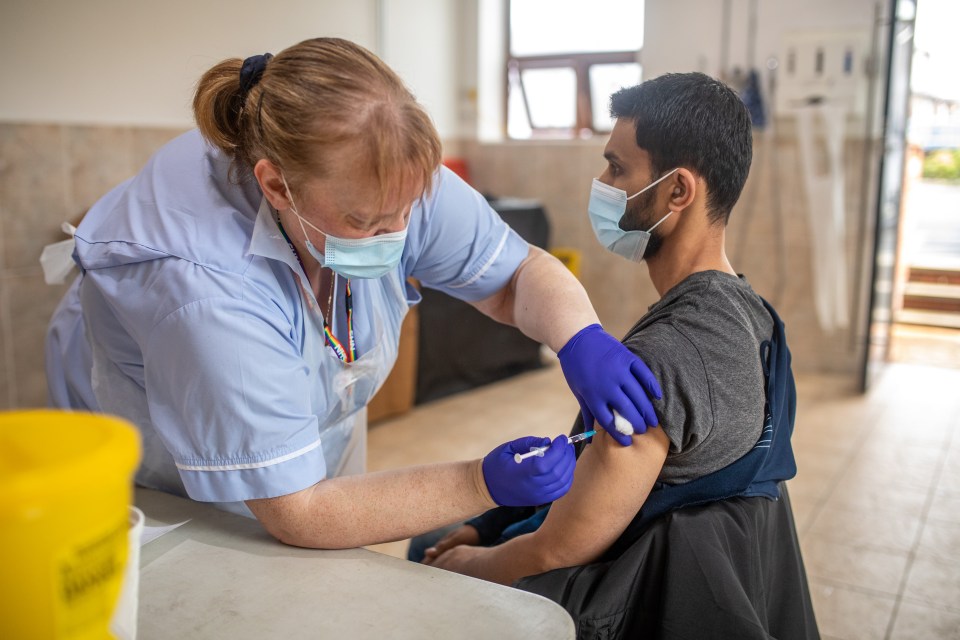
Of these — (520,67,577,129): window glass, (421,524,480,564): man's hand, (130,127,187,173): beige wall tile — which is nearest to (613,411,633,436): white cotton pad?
(421,524,480,564): man's hand

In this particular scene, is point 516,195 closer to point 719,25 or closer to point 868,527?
point 719,25

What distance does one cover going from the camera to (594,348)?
113 cm

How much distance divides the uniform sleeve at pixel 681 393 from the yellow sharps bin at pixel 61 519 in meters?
0.70

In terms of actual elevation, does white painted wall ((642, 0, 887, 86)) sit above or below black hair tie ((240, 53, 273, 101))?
above

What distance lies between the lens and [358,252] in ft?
3.51

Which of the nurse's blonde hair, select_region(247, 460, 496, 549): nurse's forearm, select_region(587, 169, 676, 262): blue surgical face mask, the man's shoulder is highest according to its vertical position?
the nurse's blonde hair

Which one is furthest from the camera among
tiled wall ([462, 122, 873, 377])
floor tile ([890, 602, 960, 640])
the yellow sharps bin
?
tiled wall ([462, 122, 873, 377])

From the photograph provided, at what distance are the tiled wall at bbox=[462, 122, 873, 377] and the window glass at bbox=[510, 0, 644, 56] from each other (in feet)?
2.09

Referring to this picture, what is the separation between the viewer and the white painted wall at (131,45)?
106 inches

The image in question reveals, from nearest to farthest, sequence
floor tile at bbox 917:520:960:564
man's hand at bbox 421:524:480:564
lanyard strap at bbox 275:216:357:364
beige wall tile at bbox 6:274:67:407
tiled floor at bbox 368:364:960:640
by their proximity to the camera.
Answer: lanyard strap at bbox 275:216:357:364, man's hand at bbox 421:524:480:564, tiled floor at bbox 368:364:960:640, floor tile at bbox 917:520:960:564, beige wall tile at bbox 6:274:67:407

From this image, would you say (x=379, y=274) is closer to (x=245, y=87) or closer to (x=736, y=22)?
(x=245, y=87)

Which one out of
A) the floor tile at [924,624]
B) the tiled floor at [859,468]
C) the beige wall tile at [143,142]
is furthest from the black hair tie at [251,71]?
the beige wall tile at [143,142]

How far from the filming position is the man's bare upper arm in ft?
3.46

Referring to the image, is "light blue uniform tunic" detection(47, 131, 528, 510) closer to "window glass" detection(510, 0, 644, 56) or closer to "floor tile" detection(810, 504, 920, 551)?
"floor tile" detection(810, 504, 920, 551)
